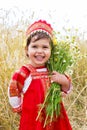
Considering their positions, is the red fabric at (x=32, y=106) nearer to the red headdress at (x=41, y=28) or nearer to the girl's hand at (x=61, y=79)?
the girl's hand at (x=61, y=79)

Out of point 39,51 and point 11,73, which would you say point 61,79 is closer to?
point 39,51

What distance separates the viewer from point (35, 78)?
3.04m

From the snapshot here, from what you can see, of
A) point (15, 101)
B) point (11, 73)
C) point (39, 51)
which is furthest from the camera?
point (11, 73)

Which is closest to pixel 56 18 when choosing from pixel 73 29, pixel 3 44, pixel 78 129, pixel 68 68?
pixel 73 29

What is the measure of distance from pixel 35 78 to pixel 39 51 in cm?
20

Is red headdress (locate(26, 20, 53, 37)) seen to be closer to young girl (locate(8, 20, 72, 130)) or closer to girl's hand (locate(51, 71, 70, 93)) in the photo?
young girl (locate(8, 20, 72, 130))

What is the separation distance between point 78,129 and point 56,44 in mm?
1514

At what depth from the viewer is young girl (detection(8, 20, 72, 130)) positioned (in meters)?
3.01

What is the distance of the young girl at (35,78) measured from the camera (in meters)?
3.01

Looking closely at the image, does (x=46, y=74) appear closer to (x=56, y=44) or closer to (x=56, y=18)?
(x=56, y=44)

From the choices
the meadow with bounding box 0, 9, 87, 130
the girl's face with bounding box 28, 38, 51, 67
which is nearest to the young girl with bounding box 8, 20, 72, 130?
the girl's face with bounding box 28, 38, 51, 67

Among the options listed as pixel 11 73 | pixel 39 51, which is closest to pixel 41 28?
pixel 39 51

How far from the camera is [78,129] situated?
4359mm

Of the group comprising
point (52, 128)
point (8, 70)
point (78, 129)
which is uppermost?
point (8, 70)
